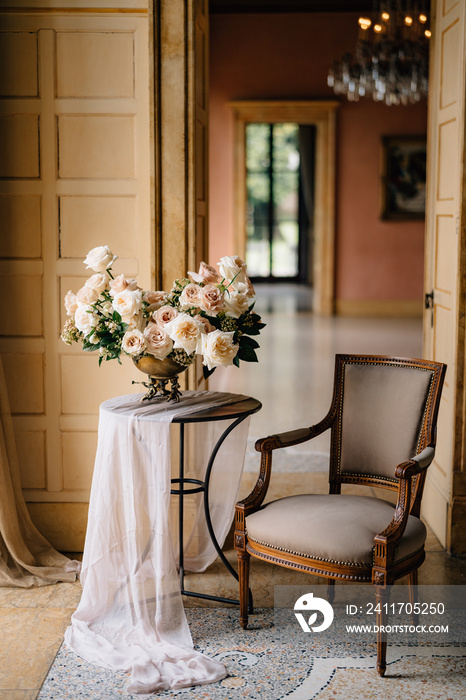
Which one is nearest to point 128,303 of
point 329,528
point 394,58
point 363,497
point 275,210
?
point 329,528

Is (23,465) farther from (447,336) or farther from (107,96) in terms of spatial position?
(447,336)

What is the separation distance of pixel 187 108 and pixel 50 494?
1846mm

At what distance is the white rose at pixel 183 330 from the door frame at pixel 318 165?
998 centimetres

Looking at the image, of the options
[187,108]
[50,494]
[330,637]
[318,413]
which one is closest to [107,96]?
[187,108]

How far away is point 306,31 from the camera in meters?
12.1

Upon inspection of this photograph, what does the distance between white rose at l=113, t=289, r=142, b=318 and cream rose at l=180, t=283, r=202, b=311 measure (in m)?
0.15

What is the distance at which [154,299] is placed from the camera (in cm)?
293

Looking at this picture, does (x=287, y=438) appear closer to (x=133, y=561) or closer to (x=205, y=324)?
(x=205, y=324)

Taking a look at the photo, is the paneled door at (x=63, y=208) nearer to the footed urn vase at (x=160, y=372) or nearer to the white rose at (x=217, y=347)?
the footed urn vase at (x=160, y=372)

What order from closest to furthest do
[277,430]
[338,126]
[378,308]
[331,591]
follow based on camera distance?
1. [331,591]
2. [277,430]
3. [338,126]
4. [378,308]

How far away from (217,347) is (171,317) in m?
0.20

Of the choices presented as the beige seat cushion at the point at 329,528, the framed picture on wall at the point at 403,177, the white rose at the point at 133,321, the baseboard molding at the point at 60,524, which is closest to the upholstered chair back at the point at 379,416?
the beige seat cushion at the point at 329,528

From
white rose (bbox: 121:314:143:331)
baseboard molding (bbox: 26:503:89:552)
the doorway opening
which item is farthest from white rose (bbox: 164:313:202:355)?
the doorway opening

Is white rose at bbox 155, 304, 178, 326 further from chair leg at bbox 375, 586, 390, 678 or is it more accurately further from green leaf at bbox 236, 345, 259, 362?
chair leg at bbox 375, 586, 390, 678
